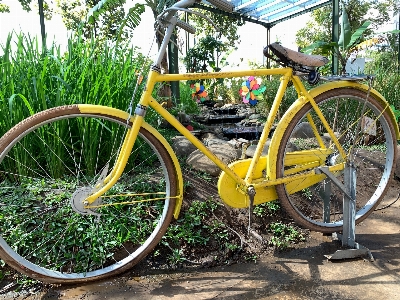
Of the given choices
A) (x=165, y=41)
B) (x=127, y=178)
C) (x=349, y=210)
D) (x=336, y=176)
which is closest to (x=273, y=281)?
(x=349, y=210)

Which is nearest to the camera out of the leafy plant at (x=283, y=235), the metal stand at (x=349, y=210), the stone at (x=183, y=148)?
the metal stand at (x=349, y=210)

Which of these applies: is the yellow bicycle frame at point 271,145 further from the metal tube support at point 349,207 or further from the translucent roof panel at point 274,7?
the translucent roof panel at point 274,7


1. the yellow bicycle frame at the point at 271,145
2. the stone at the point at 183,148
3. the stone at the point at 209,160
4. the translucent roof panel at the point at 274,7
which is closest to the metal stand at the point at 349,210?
the yellow bicycle frame at the point at 271,145

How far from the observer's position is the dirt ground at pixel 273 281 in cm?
195

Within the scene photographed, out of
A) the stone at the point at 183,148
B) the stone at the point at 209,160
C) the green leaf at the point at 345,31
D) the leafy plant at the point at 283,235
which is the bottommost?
the leafy plant at the point at 283,235

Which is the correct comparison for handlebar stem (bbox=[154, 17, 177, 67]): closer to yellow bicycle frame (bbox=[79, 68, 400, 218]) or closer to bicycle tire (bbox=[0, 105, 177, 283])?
yellow bicycle frame (bbox=[79, 68, 400, 218])

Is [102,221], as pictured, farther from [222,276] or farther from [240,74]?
[240,74]

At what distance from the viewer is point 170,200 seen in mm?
2170

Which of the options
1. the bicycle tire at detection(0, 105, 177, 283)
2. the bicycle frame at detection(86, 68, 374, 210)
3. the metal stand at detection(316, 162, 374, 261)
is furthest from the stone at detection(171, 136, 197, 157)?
the metal stand at detection(316, 162, 374, 261)

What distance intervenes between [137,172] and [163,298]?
117 centimetres

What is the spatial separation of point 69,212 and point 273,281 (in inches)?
50.1

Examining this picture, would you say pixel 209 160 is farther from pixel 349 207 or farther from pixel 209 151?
pixel 349 207

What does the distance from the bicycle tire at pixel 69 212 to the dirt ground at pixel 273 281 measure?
111 mm

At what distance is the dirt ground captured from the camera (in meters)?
1.95
